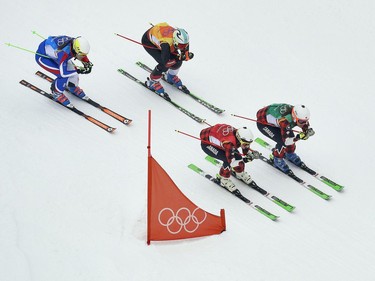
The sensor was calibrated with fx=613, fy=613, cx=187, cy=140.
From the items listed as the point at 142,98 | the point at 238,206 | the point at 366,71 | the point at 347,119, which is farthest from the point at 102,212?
the point at 366,71

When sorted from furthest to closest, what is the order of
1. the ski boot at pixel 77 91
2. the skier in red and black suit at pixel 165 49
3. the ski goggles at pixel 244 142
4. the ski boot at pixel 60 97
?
the ski boot at pixel 77 91, the ski boot at pixel 60 97, the skier in red and black suit at pixel 165 49, the ski goggles at pixel 244 142

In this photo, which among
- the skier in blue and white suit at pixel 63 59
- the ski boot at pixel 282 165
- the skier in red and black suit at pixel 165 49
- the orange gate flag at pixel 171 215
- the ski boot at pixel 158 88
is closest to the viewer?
the orange gate flag at pixel 171 215

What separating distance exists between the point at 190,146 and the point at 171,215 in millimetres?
2714

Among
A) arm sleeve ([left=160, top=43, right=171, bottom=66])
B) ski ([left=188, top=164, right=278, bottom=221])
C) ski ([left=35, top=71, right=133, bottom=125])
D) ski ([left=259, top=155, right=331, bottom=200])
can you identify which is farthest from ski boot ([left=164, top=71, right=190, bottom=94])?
ski ([left=259, top=155, right=331, bottom=200])

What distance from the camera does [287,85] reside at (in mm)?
14391

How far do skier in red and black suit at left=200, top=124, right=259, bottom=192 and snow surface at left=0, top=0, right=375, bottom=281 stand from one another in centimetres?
34

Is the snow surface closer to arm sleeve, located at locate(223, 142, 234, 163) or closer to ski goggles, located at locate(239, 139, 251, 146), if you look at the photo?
arm sleeve, located at locate(223, 142, 234, 163)

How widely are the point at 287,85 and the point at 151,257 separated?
6.43 metres

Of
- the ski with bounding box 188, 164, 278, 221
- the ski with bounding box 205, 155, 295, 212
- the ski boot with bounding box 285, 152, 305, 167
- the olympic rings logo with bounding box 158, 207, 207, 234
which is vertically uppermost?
the ski boot with bounding box 285, 152, 305, 167

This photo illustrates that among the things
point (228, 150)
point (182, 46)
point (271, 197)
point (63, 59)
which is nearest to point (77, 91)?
point (63, 59)

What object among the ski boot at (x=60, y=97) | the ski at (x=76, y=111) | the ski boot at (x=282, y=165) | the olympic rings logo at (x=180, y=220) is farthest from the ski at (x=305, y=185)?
the ski boot at (x=60, y=97)

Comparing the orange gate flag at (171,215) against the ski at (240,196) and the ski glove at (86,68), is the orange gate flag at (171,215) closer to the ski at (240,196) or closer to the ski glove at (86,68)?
the ski at (240,196)

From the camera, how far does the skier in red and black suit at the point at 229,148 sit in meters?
10.5

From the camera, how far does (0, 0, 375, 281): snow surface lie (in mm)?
9688
